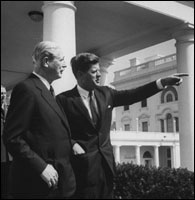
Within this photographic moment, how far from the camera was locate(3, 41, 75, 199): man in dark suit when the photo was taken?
89.2 inches

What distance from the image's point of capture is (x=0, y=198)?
612 centimetres

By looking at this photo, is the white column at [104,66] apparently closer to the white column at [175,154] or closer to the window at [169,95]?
the white column at [175,154]

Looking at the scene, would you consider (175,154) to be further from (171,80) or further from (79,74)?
(79,74)

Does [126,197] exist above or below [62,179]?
below

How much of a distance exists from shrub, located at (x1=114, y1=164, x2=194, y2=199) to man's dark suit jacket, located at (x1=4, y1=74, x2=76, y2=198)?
5830 millimetres

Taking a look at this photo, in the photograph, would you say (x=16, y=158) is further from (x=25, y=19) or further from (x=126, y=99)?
(x=25, y=19)

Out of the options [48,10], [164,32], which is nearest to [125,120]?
[164,32]

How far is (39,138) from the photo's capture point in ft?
7.72

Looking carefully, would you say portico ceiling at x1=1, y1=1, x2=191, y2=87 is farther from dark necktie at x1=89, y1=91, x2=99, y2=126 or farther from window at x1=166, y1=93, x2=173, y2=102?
window at x1=166, y1=93, x2=173, y2=102

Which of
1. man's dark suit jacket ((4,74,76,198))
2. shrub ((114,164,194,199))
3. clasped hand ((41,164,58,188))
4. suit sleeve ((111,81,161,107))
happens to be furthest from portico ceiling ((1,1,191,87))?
clasped hand ((41,164,58,188))

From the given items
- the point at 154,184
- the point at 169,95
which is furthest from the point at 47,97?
the point at 169,95

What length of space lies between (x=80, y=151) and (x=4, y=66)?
44.6 feet

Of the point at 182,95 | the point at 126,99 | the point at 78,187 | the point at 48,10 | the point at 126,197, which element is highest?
the point at 48,10

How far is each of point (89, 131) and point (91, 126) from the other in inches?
1.7
